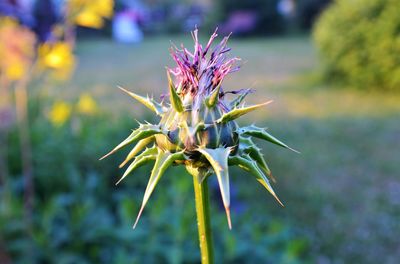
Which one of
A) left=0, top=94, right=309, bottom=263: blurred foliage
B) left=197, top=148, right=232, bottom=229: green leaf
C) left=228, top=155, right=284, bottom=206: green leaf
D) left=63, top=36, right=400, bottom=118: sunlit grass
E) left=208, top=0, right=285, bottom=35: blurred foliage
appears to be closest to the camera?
left=197, top=148, right=232, bottom=229: green leaf

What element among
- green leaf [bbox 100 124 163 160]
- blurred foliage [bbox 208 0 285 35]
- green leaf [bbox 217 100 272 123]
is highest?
blurred foliage [bbox 208 0 285 35]

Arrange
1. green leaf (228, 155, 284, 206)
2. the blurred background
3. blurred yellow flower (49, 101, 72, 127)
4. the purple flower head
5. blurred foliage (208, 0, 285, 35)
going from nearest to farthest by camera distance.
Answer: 1. green leaf (228, 155, 284, 206)
2. the purple flower head
3. the blurred background
4. blurred yellow flower (49, 101, 72, 127)
5. blurred foliage (208, 0, 285, 35)

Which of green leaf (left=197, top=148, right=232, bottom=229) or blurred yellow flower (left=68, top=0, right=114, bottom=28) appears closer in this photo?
green leaf (left=197, top=148, right=232, bottom=229)

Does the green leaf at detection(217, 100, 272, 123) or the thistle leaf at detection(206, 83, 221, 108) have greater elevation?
the thistle leaf at detection(206, 83, 221, 108)

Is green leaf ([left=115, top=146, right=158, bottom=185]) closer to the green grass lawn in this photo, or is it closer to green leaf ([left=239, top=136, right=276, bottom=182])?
Result: green leaf ([left=239, top=136, right=276, bottom=182])

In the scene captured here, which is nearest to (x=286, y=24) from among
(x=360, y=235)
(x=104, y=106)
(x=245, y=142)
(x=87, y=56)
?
(x=87, y=56)

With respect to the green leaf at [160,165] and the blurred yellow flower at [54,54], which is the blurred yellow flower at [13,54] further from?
the green leaf at [160,165]

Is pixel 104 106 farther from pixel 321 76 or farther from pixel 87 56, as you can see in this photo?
pixel 87 56

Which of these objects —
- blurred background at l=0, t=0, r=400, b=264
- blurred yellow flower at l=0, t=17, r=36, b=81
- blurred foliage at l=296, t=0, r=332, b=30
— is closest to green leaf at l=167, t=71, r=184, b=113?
blurred background at l=0, t=0, r=400, b=264
